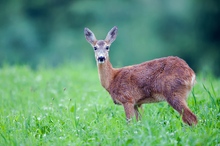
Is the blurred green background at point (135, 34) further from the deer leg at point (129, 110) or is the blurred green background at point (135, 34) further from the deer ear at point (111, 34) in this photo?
the deer leg at point (129, 110)

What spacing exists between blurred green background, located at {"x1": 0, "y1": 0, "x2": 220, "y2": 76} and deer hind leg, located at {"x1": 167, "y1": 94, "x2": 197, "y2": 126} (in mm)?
14412

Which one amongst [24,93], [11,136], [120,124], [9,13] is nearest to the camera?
[11,136]

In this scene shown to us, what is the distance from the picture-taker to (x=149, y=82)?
713 centimetres

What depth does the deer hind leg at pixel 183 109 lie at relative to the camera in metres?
6.45

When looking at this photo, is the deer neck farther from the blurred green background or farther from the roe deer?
the blurred green background

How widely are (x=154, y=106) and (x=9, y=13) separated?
17200mm

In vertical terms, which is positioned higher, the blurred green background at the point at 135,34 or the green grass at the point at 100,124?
the blurred green background at the point at 135,34

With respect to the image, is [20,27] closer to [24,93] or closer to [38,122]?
[24,93]

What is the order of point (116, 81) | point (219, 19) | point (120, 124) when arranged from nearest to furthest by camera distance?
point (120, 124)
point (116, 81)
point (219, 19)

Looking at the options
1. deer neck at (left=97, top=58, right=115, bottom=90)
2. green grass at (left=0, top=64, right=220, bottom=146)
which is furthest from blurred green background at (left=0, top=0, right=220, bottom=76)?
deer neck at (left=97, top=58, right=115, bottom=90)

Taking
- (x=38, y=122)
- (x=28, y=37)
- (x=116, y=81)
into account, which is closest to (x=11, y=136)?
(x=38, y=122)

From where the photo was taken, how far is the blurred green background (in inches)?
853

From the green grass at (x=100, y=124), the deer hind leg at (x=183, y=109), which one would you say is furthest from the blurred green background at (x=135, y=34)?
the deer hind leg at (x=183, y=109)

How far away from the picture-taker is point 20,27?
2262 centimetres
